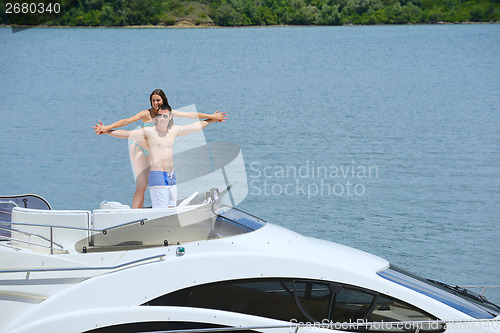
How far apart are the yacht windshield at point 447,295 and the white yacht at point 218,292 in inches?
0.6

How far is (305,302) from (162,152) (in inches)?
98.1

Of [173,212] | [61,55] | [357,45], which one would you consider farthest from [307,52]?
[173,212]

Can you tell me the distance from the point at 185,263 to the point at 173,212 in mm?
626

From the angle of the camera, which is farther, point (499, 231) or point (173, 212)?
point (499, 231)

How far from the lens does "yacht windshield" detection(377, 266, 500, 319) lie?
4943 millimetres

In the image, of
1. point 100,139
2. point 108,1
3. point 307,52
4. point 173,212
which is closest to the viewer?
point 173,212

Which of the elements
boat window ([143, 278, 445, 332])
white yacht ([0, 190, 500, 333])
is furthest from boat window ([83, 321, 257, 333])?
boat window ([143, 278, 445, 332])

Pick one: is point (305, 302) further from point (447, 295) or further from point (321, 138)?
point (321, 138)

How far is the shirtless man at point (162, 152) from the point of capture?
6633mm

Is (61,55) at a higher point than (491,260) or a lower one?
higher

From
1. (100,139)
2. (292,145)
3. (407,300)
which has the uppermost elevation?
(100,139)

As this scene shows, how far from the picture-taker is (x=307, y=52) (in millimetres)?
58281

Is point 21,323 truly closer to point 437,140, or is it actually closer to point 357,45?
point 437,140

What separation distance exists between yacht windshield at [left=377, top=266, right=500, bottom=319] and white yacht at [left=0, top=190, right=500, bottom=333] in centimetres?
2
